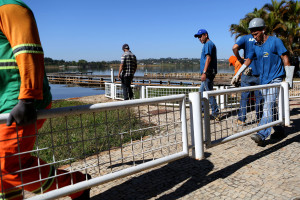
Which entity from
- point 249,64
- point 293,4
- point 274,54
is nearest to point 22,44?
point 274,54

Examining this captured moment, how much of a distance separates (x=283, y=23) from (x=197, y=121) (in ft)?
109

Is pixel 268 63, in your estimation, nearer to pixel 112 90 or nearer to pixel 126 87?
pixel 126 87

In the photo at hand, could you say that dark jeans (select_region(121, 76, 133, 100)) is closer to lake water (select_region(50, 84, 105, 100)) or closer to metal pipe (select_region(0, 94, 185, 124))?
metal pipe (select_region(0, 94, 185, 124))

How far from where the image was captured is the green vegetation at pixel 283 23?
3094cm

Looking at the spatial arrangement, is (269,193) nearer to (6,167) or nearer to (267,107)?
(267,107)

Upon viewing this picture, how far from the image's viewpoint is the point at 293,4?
31766 millimetres

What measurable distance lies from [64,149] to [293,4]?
3541 cm

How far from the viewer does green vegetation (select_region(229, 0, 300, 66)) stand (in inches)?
1218

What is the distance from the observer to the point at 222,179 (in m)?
3.14

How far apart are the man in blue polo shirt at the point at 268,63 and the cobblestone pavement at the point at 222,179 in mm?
495

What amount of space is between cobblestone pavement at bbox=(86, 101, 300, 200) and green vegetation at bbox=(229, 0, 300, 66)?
30458 millimetres

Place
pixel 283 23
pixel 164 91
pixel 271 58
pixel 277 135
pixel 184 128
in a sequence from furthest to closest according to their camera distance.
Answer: pixel 283 23 → pixel 164 91 → pixel 277 135 → pixel 271 58 → pixel 184 128

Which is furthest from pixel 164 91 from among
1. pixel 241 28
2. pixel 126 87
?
pixel 241 28

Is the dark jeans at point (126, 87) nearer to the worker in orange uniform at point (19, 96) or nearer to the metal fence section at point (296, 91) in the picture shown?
the metal fence section at point (296, 91)
